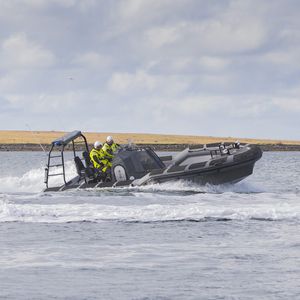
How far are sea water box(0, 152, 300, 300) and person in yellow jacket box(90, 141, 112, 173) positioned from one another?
1712 mm

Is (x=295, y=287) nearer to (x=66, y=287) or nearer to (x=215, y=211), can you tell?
(x=66, y=287)

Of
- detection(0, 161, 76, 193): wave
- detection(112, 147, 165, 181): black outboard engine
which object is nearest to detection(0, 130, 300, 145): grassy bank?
detection(0, 161, 76, 193): wave

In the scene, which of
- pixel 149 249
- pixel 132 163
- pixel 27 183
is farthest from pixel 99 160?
pixel 149 249

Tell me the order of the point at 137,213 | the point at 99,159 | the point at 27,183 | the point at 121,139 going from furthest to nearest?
1. the point at 121,139
2. the point at 27,183
3. the point at 99,159
4. the point at 137,213

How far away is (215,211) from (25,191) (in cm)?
1026

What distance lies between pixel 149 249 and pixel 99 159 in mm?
9174

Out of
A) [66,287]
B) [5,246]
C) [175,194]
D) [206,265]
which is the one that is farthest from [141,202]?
[66,287]

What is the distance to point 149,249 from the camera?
10.1 metres

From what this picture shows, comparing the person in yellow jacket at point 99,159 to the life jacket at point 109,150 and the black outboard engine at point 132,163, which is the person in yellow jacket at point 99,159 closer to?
the life jacket at point 109,150

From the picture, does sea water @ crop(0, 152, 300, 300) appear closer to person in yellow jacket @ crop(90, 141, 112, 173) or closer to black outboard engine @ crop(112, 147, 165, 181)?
person in yellow jacket @ crop(90, 141, 112, 173)

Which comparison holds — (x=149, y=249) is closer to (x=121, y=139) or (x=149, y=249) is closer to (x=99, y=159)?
(x=99, y=159)

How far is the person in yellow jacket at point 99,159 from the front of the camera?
62.0ft

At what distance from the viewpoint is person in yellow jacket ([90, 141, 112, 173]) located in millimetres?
18891

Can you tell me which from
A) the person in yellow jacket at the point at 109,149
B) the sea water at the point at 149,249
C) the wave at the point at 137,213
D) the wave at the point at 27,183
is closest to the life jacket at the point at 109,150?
the person in yellow jacket at the point at 109,149
